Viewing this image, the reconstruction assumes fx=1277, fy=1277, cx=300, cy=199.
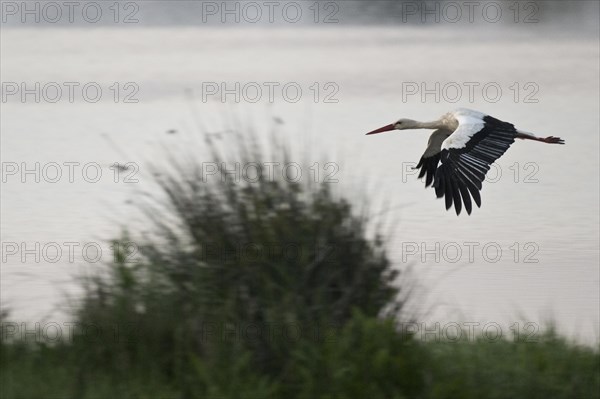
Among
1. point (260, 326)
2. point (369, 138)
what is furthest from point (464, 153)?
point (369, 138)

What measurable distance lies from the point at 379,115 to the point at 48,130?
11.7 ft

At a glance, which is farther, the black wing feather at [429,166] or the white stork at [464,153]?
the black wing feather at [429,166]

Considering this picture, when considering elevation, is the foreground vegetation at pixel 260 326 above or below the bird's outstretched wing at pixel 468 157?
below

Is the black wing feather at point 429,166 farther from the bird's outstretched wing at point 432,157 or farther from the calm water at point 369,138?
the calm water at point 369,138

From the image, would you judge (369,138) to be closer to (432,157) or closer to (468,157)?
(432,157)

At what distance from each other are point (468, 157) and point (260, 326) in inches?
88.4

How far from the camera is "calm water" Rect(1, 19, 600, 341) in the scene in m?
7.97

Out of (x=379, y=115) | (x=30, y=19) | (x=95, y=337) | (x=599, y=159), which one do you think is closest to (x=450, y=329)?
(x=95, y=337)

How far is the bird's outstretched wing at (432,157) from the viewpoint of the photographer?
26.6 ft

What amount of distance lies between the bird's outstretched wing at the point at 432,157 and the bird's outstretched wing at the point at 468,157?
0.38m

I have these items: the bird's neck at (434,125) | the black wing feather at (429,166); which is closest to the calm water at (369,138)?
the black wing feather at (429,166)

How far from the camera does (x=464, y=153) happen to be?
292 inches

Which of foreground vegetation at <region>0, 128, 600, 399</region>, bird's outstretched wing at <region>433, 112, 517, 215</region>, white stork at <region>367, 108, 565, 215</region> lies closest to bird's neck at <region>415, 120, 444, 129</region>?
white stork at <region>367, 108, 565, 215</region>

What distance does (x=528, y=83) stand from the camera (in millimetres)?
16312
